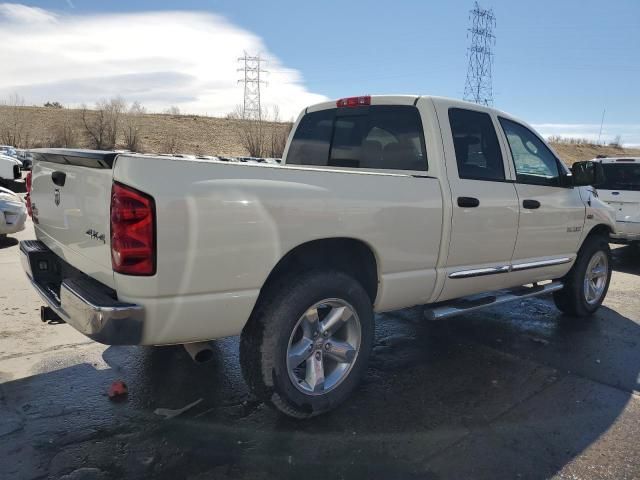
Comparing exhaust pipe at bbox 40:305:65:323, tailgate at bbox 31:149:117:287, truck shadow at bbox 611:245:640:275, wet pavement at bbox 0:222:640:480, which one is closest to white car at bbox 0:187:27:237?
wet pavement at bbox 0:222:640:480

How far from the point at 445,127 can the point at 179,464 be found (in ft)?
9.52

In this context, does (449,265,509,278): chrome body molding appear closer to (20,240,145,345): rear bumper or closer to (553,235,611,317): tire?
(553,235,611,317): tire

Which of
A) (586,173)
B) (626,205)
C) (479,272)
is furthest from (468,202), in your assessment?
(626,205)

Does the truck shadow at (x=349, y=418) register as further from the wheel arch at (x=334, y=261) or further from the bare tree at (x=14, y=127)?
the bare tree at (x=14, y=127)

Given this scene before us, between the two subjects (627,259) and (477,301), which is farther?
(627,259)

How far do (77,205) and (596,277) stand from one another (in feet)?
17.5

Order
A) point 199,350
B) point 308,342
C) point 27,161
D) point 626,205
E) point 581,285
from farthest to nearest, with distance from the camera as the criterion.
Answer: point 27,161 → point 626,205 → point 581,285 → point 308,342 → point 199,350

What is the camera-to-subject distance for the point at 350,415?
10.8ft

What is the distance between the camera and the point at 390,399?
11.6ft

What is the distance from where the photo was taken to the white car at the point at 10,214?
799 centimetres

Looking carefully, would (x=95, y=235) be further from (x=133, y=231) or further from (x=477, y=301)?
(x=477, y=301)

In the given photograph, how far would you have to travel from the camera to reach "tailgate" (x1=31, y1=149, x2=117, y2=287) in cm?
258

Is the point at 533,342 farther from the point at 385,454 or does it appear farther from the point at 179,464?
the point at 179,464

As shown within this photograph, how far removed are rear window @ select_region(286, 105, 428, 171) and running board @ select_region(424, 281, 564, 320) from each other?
1.07 metres
